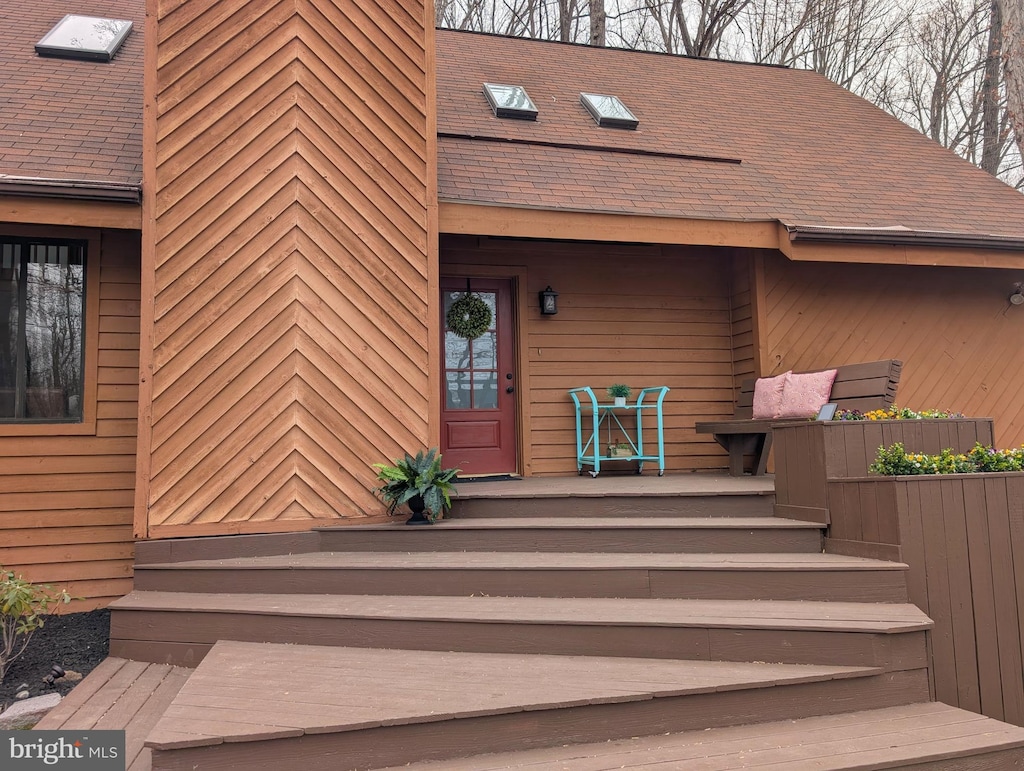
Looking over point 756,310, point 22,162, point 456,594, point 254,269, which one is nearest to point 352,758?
point 456,594

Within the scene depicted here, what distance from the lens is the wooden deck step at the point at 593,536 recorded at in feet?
11.8

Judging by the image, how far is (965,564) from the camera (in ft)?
10.5

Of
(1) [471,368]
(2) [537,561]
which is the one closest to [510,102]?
(1) [471,368]

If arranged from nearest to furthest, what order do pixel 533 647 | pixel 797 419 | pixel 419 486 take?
pixel 533 647 → pixel 419 486 → pixel 797 419

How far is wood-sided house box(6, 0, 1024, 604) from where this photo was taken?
3916mm

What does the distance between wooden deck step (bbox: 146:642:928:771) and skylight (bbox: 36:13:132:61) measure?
5412mm

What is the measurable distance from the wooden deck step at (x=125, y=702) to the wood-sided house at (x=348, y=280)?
754 millimetres

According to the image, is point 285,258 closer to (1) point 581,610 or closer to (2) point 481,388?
(2) point 481,388

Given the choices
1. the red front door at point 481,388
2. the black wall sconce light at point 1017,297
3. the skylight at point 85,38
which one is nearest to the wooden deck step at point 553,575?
the red front door at point 481,388

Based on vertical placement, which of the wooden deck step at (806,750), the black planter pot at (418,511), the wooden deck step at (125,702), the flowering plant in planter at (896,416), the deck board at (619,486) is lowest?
the wooden deck step at (806,750)

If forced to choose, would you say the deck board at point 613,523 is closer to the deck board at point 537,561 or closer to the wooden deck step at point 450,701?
the deck board at point 537,561

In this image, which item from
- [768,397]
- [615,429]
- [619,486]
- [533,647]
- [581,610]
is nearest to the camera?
[533,647]

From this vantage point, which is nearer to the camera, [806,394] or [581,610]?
[581,610]

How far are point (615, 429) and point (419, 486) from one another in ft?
8.14
